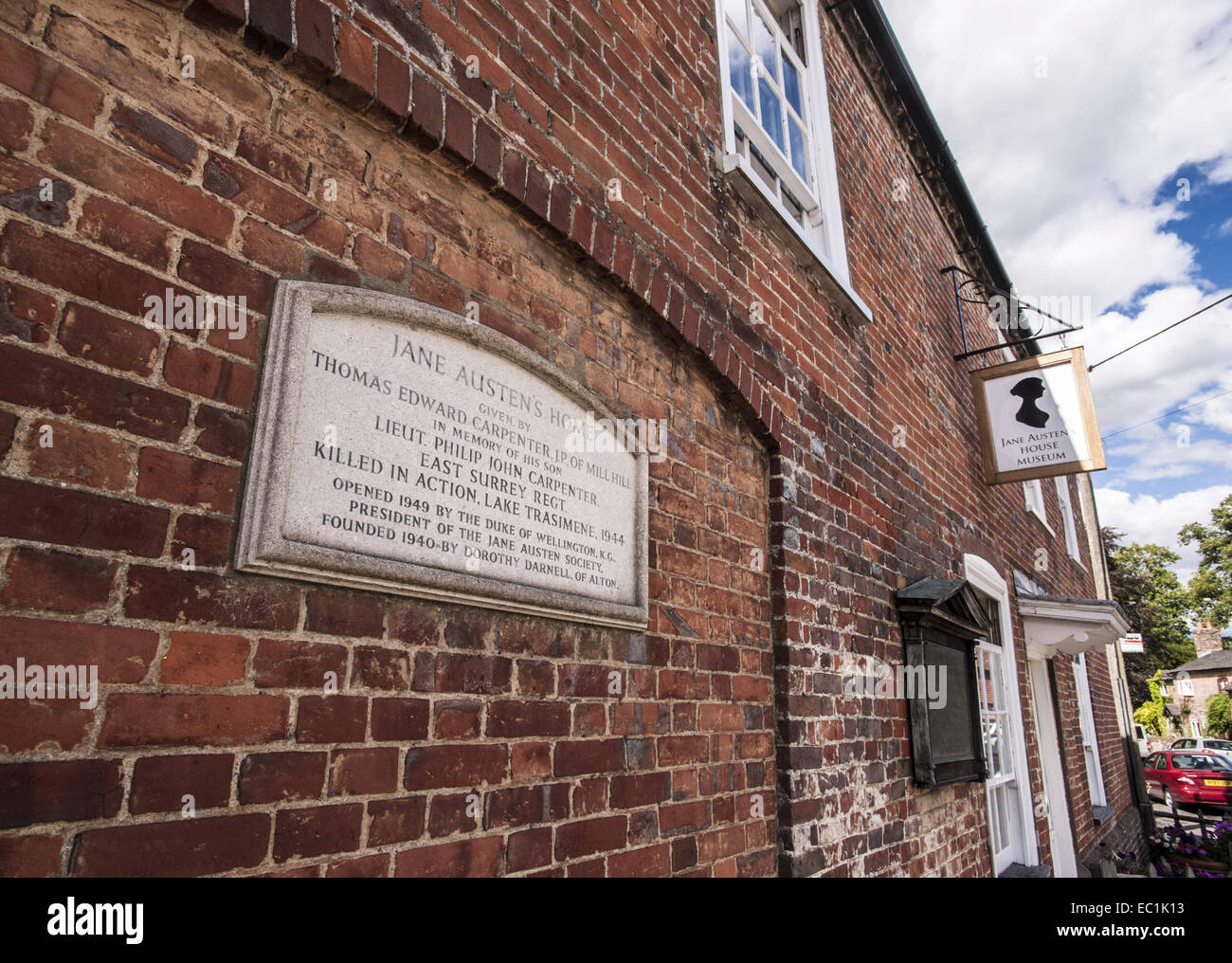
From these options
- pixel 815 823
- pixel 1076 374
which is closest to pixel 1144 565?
pixel 1076 374

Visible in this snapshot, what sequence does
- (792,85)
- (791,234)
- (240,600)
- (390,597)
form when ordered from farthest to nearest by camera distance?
1. (792,85)
2. (791,234)
3. (390,597)
4. (240,600)

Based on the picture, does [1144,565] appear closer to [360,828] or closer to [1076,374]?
[1076,374]

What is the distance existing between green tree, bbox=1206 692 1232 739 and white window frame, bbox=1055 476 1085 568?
3598 centimetres

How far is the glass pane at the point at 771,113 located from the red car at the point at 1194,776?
69.0 ft

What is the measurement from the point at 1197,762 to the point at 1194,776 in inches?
19.6

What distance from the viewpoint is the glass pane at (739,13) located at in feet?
13.5

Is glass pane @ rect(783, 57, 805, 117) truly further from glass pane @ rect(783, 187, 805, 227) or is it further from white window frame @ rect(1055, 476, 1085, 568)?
white window frame @ rect(1055, 476, 1085, 568)

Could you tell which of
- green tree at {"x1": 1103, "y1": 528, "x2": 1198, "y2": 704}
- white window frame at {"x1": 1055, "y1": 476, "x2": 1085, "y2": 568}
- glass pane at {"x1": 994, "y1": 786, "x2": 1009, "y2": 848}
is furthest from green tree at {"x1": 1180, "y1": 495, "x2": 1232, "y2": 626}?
glass pane at {"x1": 994, "y1": 786, "x2": 1009, "y2": 848}

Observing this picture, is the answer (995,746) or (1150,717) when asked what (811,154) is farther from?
(1150,717)

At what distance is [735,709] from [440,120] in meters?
2.19

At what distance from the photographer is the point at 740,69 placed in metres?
4.07
